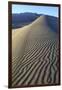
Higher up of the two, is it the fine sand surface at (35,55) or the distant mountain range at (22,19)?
the distant mountain range at (22,19)

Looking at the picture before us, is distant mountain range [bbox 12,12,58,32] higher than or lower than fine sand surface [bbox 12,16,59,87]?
higher

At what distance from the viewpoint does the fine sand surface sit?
173cm

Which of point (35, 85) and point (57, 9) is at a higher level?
point (57, 9)

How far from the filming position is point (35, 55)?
1778 millimetres

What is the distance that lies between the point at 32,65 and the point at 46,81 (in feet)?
0.60

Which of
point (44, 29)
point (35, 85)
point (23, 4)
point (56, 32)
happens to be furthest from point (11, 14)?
point (35, 85)

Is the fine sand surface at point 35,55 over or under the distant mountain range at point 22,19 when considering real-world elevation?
under

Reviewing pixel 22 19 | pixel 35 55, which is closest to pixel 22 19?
pixel 22 19

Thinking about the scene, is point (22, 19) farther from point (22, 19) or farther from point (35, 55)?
point (35, 55)

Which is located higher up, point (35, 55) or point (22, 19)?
point (22, 19)

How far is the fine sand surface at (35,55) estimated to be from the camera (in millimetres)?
1733

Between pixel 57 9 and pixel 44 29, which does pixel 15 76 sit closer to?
pixel 44 29

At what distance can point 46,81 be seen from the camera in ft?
5.85

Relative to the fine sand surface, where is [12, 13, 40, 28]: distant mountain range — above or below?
above
